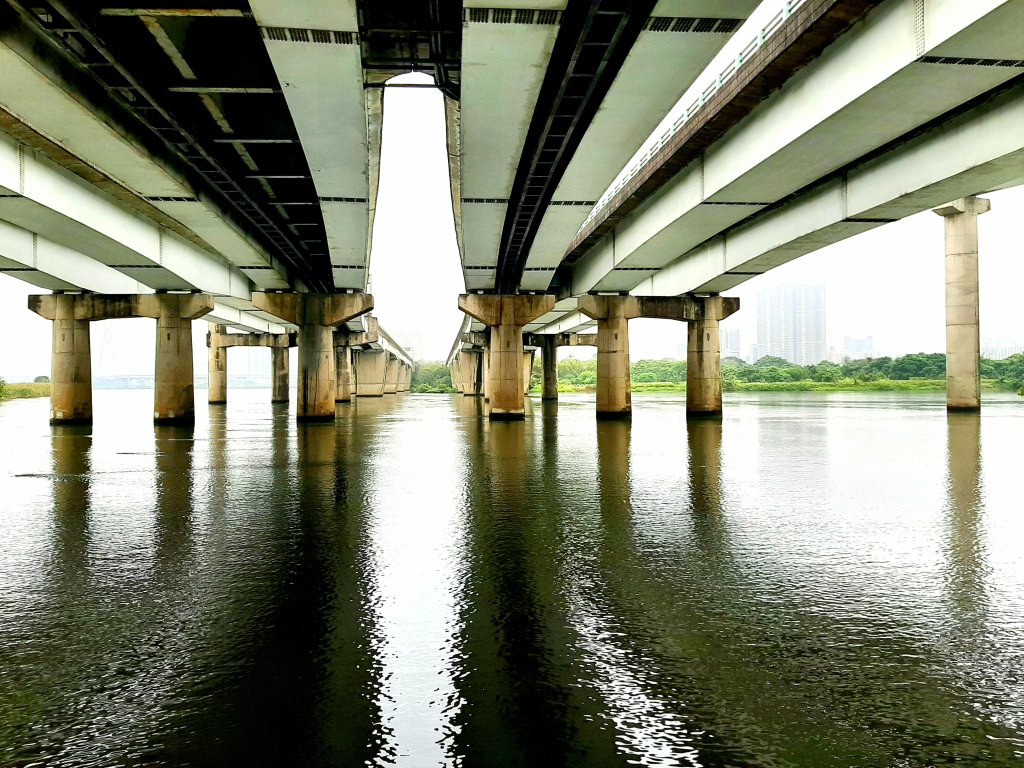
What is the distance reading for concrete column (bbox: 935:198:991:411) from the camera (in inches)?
1503

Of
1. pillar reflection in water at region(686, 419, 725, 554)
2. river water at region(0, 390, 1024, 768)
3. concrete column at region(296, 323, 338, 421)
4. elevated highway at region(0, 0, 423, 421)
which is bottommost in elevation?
pillar reflection in water at region(686, 419, 725, 554)

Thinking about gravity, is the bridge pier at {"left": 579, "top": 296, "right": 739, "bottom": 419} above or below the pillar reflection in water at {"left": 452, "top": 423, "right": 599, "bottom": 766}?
above

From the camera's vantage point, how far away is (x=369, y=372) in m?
97.8

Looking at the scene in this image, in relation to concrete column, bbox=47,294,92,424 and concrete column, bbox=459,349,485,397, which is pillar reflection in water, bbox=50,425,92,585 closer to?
concrete column, bbox=47,294,92,424

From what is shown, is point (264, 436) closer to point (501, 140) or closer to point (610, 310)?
point (501, 140)

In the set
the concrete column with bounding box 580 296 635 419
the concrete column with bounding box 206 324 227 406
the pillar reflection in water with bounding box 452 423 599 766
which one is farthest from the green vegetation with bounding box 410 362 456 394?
the pillar reflection in water with bounding box 452 423 599 766

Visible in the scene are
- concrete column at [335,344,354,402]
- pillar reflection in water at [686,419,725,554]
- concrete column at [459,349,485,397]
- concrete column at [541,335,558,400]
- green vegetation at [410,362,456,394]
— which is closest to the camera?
pillar reflection in water at [686,419,725,554]

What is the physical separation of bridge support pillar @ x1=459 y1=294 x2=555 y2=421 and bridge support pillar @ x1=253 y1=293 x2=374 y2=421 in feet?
20.0

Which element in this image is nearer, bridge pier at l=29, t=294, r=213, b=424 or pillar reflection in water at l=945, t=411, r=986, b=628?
pillar reflection in water at l=945, t=411, r=986, b=628

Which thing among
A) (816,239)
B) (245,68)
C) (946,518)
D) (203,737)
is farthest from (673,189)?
(203,737)

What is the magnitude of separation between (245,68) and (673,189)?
43.7 ft

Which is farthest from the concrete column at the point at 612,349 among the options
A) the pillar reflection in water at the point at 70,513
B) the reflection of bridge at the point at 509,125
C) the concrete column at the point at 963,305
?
the pillar reflection in water at the point at 70,513

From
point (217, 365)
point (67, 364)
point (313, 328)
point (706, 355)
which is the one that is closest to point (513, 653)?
point (313, 328)

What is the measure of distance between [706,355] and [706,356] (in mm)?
60
